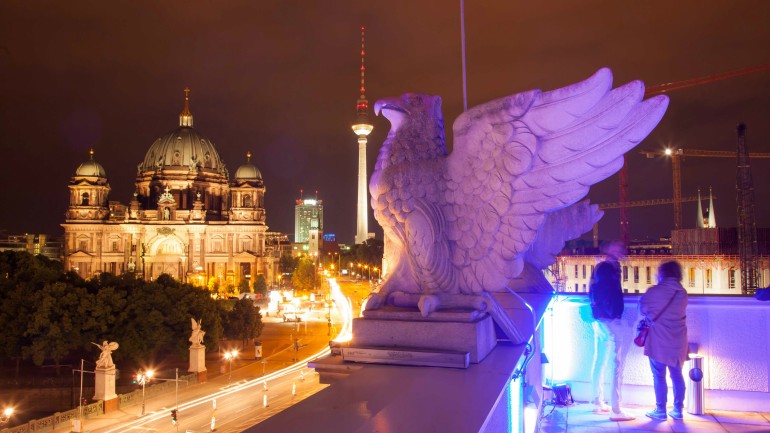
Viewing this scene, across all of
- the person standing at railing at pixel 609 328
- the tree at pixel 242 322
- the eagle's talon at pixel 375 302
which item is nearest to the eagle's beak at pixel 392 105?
the eagle's talon at pixel 375 302

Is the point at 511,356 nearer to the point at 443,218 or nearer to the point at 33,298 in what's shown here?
the point at 443,218

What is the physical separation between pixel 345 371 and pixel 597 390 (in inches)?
107

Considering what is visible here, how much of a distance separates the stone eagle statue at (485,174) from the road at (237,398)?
1149 centimetres

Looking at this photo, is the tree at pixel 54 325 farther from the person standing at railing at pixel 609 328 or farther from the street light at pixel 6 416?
the person standing at railing at pixel 609 328

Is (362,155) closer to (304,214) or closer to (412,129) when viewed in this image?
(304,214)

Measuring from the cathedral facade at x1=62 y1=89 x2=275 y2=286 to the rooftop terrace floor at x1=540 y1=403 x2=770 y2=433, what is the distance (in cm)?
6231

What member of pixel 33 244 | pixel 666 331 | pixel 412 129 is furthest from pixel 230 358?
pixel 33 244

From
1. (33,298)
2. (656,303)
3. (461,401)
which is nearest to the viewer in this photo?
(461,401)

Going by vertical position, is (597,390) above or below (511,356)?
below

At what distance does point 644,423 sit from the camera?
515 centimetres

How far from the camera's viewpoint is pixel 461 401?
3018 millimetres

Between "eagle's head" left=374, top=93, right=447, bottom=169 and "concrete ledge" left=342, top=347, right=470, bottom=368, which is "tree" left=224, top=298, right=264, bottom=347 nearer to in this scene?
"eagle's head" left=374, top=93, right=447, bottom=169

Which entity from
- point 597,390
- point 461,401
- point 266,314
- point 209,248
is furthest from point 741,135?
point 209,248

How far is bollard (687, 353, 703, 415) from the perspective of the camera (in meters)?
5.44
